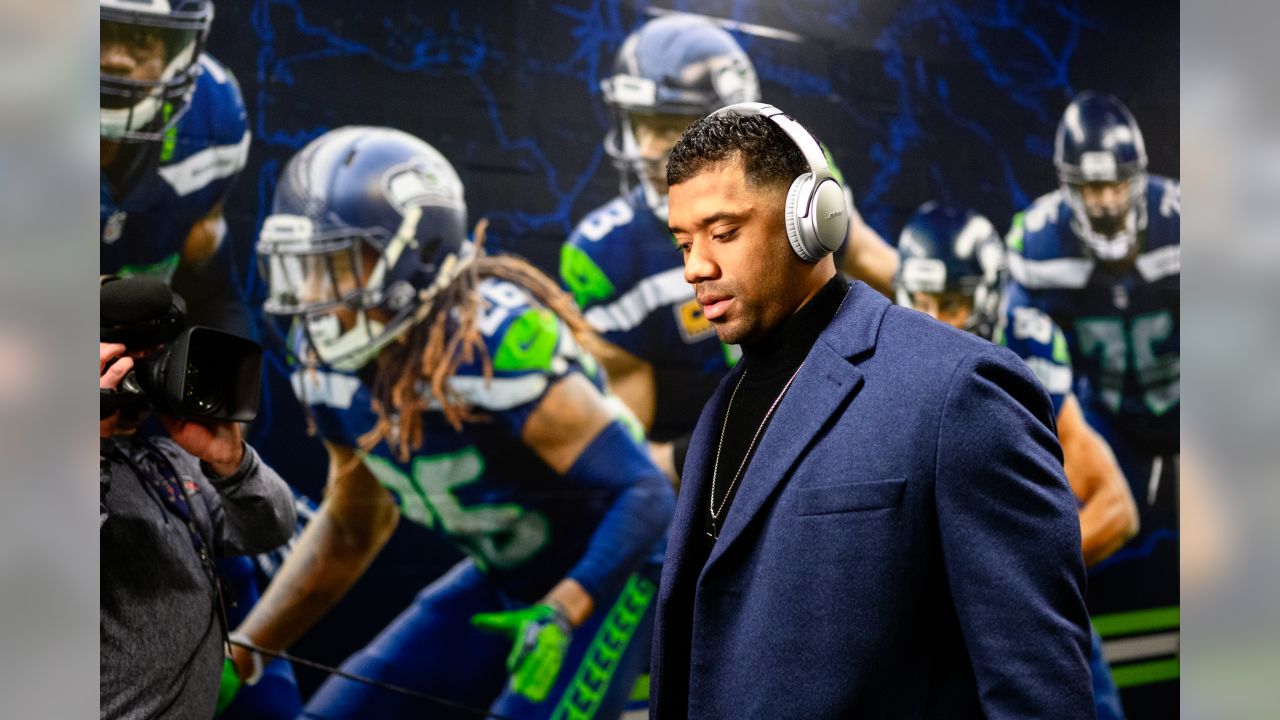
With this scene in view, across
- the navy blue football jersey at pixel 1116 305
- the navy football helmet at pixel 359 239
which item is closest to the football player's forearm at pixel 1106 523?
the navy blue football jersey at pixel 1116 305

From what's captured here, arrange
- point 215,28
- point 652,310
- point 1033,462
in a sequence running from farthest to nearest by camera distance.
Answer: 1. point 652,310
2. point 215,28
3. point 1033,462

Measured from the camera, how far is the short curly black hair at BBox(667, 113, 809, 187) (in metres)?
1.20

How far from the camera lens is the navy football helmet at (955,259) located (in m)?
3.03

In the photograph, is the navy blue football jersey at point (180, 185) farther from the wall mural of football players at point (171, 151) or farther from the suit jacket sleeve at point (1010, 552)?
the suit jacket sleeve at point (1010, 552)

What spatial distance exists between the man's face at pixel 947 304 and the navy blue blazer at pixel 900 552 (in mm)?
1974

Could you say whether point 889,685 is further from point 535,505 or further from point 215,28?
point 215,28

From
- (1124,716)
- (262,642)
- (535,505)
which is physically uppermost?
(535,505)

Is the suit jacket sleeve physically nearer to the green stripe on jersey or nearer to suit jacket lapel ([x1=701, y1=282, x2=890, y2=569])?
suit jacket lapel ([x1=701, y1=282, x2=890, y2=569])

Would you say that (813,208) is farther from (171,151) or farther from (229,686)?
(229,686)

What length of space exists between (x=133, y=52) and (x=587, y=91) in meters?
0.99

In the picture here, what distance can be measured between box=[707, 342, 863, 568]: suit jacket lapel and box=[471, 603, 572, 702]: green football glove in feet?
4.87

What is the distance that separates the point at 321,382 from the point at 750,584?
57.2 inches
